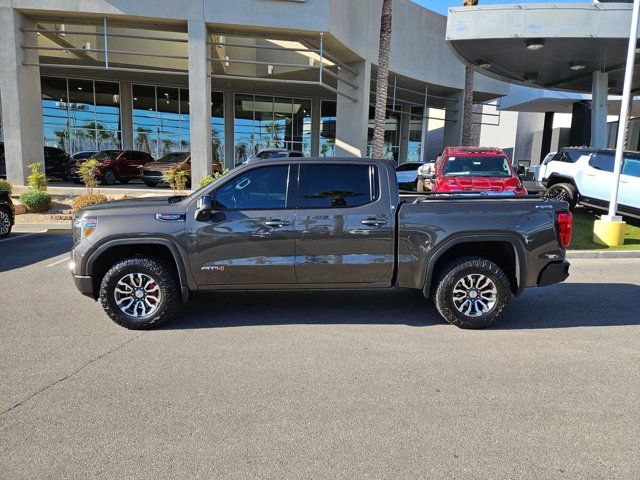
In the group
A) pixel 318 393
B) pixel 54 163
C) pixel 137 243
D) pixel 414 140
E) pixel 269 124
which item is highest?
pixel 269 124

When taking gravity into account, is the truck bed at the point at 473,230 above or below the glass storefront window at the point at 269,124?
below

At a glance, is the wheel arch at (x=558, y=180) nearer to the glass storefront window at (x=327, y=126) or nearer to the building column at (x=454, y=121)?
the building column at (x=454, y=121)

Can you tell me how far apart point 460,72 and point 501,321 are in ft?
90.4

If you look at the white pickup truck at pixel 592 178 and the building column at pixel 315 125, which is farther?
the building column at pixel 315 125

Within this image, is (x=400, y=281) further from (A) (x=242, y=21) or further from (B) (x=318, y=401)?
(A) (x=242, y=21)

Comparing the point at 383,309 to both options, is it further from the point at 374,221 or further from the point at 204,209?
the point at 204,209

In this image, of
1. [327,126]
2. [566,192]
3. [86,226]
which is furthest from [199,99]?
[327,126]

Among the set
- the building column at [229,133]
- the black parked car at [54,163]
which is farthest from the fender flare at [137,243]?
the building column at [229,133]

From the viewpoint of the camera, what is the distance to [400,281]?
17.3 feet

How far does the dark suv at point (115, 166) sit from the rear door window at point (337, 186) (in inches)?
731

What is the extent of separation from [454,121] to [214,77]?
18.5 m

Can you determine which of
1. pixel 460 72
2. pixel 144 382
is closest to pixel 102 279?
pixel 144 382

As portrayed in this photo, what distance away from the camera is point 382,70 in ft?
57.0

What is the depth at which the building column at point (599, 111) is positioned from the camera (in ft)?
59.9
